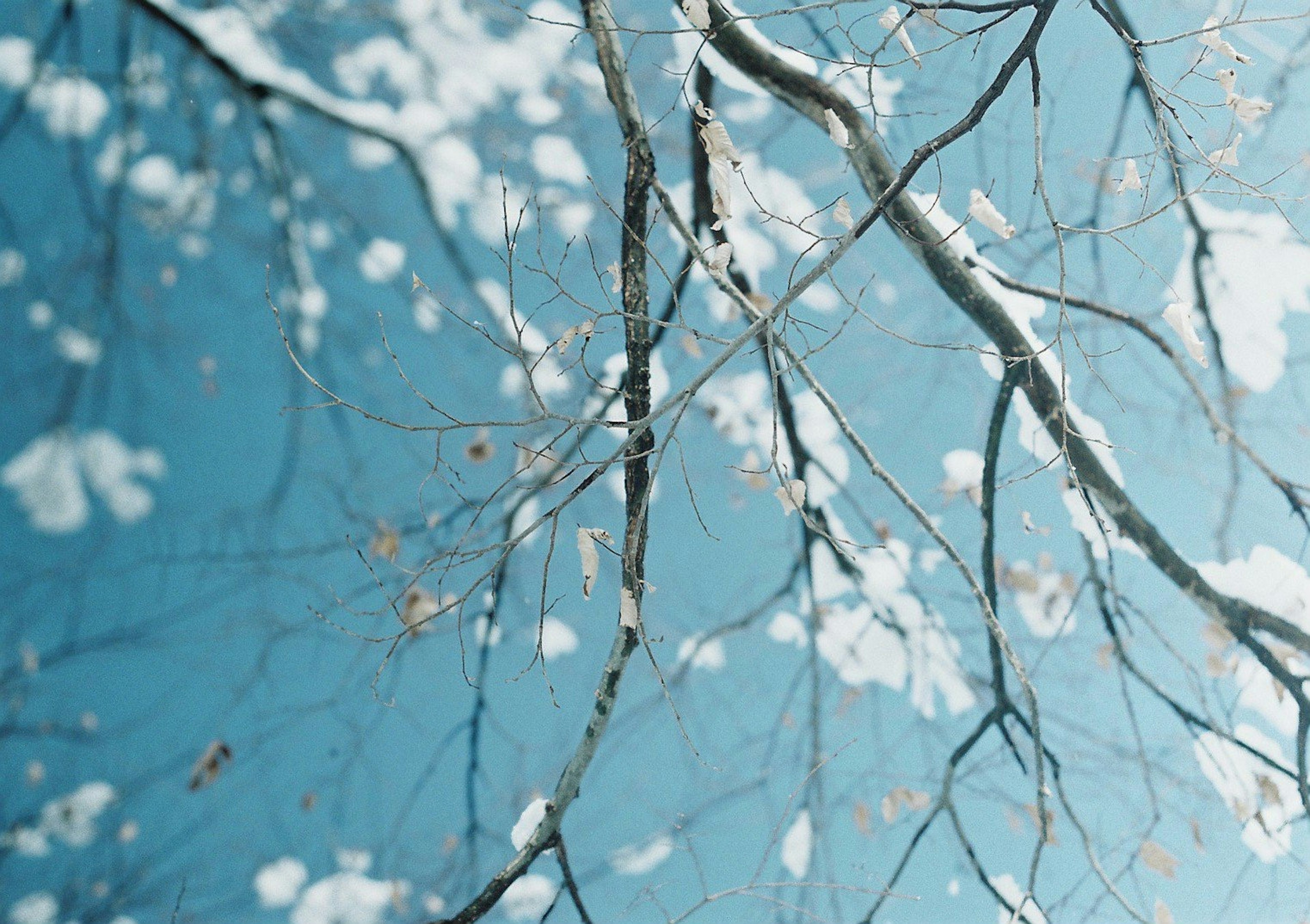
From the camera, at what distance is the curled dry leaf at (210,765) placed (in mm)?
1722

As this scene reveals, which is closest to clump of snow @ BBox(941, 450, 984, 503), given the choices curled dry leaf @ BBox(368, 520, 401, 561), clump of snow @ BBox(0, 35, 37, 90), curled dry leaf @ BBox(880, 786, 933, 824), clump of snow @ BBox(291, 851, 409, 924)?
curled dry leaf @ BBox(880, 786, 933, 824)

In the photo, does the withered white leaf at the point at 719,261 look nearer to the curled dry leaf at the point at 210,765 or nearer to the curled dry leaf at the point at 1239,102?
the curled dry leaf at the point at 1239,102

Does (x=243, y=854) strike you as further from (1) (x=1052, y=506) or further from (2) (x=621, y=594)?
(1) (x=1052, y=506)

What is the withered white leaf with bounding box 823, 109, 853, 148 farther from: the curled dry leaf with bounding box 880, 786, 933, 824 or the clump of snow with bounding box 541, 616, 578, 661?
the curled dry leaf with bounding box 880, 786, 933, 824

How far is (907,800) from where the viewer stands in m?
1.82

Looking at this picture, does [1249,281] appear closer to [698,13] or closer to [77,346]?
[698,13]

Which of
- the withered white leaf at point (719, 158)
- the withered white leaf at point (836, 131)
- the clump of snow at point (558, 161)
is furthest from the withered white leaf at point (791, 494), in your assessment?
the clump of snow at point (558, 161)

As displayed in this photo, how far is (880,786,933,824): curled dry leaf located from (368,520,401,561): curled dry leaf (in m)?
1.21

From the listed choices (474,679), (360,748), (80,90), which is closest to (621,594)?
(474,679)

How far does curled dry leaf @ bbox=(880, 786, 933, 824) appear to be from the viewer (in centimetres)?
180

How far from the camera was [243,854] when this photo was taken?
174cm

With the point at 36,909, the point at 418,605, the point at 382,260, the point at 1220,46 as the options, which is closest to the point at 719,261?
the point at 1220,46

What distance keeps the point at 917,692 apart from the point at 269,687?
145 centimetres

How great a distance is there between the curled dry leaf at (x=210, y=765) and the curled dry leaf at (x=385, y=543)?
1.68ft
